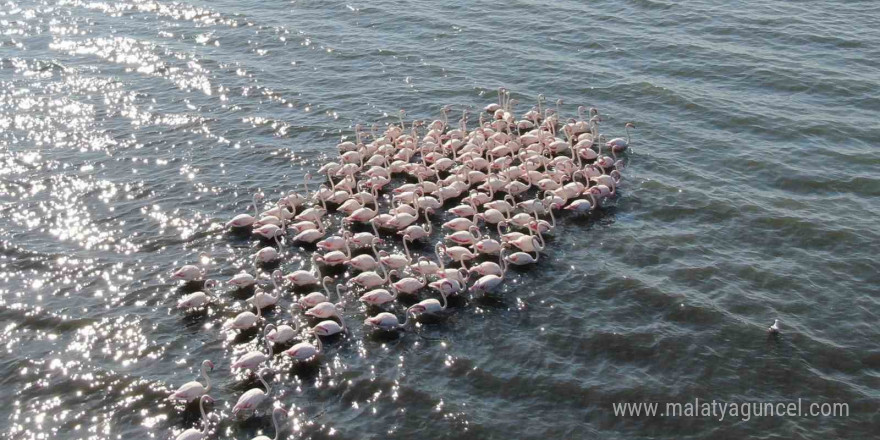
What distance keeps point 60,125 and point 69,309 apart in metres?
16.7

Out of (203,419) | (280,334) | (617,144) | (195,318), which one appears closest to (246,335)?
(280,334)

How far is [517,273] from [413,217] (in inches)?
192

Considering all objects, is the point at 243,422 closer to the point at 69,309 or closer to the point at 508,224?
the point at 69,309

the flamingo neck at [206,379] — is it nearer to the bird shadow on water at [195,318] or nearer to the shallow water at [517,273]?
the shallow water at [517,273]

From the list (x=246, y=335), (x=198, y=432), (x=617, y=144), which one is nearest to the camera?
(x=198, y=432)

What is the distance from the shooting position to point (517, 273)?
93.7 ft

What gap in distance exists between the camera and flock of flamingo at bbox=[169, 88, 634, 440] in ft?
85.0

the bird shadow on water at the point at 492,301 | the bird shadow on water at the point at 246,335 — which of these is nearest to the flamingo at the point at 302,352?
the bird shadow on water at the point at 246,335

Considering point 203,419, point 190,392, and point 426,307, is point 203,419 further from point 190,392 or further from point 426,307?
point 426,307

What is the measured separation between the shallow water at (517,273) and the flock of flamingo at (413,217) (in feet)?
2.29

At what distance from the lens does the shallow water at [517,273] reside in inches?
912

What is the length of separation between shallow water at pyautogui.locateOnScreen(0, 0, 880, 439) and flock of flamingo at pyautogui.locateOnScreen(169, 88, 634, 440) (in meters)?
0.70

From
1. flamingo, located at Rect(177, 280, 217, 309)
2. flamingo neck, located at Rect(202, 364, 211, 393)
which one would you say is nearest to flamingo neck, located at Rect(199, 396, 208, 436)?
flamingo neck, located at Rect(202, 364, 211, 393)

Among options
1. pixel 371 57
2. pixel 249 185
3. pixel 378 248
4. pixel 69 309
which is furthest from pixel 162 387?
pixel 371 57
